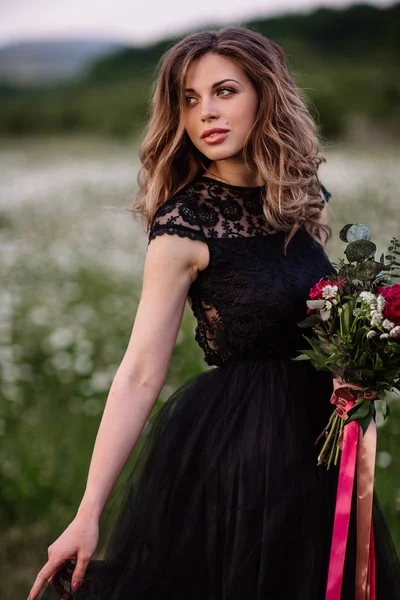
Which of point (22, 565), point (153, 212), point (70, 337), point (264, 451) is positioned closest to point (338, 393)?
point (264, 451)

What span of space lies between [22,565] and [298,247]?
8.20 ft

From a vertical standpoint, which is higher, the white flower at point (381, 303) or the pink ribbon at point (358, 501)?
the white flower at point (381, 303)

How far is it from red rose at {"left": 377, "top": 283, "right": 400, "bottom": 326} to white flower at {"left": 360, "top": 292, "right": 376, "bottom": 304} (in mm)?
39

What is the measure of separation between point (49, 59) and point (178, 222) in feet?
40.0

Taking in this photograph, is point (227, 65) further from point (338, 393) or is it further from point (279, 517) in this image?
point (279, 517)

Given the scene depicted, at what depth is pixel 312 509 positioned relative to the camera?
2.26 m

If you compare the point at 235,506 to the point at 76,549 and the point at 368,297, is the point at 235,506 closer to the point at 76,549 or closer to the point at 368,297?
the point at 76,549

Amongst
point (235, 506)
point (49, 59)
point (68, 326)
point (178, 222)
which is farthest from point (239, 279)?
point (49, 59)

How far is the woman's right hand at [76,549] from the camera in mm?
2027

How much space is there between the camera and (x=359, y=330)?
201 cm

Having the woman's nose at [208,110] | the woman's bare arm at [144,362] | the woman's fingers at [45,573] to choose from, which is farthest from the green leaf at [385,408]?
the woman's nose at [208,110]

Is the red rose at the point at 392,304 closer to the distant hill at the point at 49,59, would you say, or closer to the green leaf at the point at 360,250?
the green leaf at the point at 360,250

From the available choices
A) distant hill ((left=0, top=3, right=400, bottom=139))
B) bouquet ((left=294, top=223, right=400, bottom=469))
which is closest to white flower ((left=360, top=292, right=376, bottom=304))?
bouquet ((left=294, top=223, right=400, bottom=469))

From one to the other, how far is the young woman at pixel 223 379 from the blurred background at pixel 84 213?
1.42 feet
